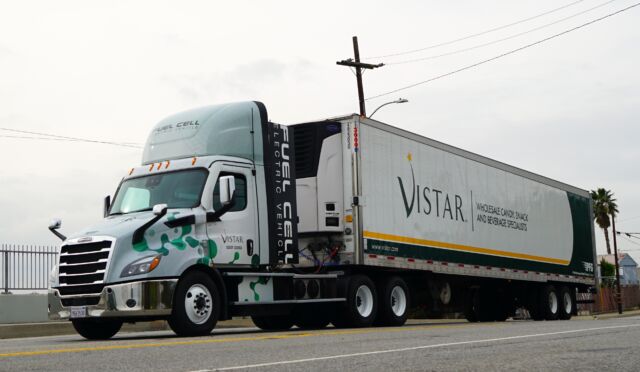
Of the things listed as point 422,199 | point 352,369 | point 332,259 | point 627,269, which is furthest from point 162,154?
point 627,269

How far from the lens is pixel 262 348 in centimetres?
1032

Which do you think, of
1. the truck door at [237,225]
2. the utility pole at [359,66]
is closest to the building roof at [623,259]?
the utility pole at [359,66]

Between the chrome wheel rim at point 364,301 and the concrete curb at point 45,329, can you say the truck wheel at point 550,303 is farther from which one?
the concrete curb at point 45,329

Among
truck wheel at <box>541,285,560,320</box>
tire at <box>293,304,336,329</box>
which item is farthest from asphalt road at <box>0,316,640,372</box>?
truck wheel at <box>541,285,560,320</box>

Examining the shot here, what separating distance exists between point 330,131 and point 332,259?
8.07 feet

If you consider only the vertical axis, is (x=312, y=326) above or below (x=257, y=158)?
below

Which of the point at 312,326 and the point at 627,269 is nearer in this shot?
the point at 312,326

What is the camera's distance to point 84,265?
13.0m

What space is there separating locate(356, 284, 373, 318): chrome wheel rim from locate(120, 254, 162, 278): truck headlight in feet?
16.2

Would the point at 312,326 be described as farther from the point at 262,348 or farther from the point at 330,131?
the point at 262,348

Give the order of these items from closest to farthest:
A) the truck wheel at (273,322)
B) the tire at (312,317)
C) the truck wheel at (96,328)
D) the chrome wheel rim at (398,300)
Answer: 1. the truck wheel at (96,328)
2. the tire at (312,317)
3. the chrome wheel rim at (398,300)
4. the truck wheel at (273,322)

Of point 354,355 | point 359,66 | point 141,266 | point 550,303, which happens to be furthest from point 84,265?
point 359,66

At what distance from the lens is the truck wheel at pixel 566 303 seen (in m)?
26.2

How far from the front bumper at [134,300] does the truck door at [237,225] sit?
49.0 inches
